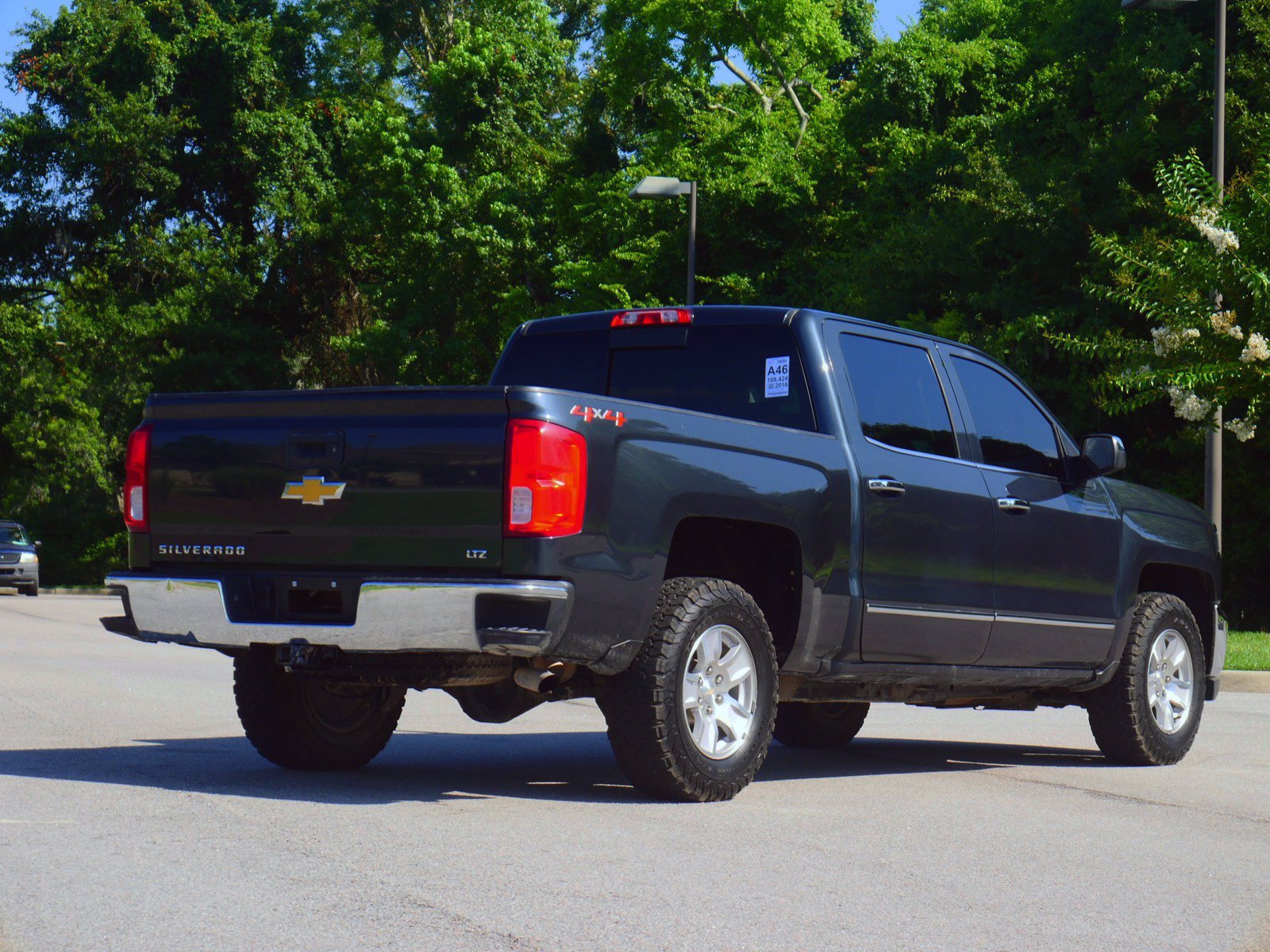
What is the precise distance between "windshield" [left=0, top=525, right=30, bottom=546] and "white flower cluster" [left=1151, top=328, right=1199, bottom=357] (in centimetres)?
2857

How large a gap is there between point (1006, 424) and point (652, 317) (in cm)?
195

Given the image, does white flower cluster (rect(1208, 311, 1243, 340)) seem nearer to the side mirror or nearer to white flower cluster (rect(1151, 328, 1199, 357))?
white flower cluster (rect(1151, 328, 1199, 357))

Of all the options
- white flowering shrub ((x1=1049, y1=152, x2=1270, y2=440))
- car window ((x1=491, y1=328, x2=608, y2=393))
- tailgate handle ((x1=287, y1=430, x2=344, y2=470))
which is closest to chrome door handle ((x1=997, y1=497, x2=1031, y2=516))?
car window ((x1=491, y1=328, x2=608, y2=393))

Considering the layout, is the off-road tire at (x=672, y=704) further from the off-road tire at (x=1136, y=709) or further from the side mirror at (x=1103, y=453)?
the off-road tire at (x=1136, y=709)

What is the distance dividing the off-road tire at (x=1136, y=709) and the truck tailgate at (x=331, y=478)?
13.9ft

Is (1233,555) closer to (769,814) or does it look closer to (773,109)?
(773,109)

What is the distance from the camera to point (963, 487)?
8078 mm

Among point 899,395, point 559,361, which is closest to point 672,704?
point 899,395

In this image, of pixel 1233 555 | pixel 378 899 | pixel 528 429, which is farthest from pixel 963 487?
pixel 1233 555

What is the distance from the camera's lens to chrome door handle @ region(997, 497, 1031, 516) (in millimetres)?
8289

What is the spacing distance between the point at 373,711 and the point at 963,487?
2.93 metres

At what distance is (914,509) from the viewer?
25.5ft

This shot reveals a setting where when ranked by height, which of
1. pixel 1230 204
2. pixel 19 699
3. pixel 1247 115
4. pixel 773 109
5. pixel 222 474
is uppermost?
pixel 773 109

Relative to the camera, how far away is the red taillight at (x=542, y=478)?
6.25 m
